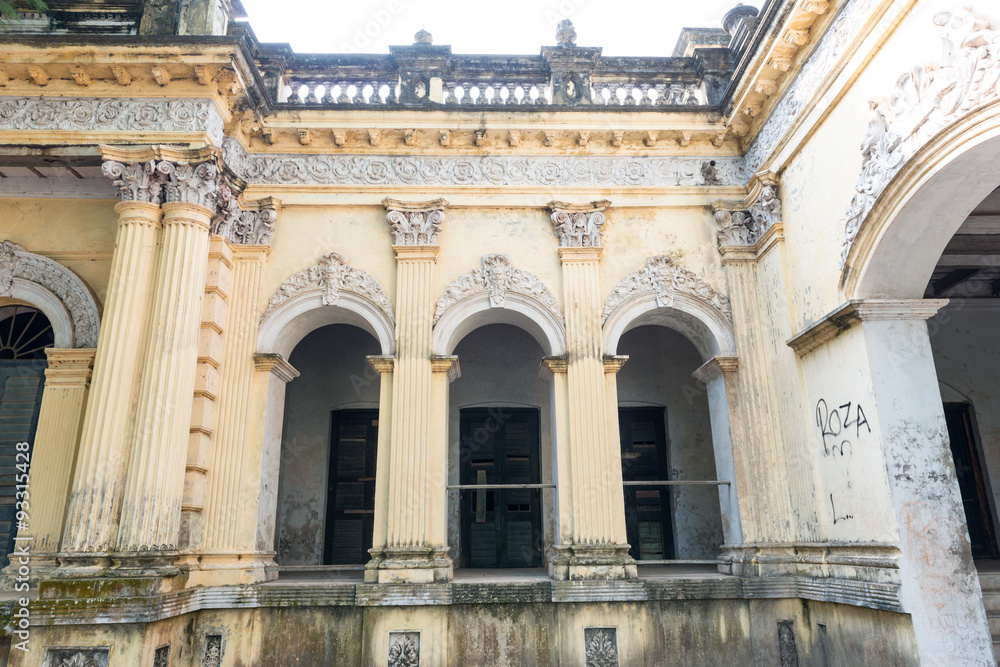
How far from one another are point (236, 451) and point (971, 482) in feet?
32.9

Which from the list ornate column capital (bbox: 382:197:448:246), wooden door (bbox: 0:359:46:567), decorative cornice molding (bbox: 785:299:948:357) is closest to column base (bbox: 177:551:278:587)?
wooden door (bbox: 0:359:46:567)

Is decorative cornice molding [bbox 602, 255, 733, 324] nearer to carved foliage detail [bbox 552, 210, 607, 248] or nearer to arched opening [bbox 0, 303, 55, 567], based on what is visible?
carved foliage detail [bbox 552, 210, 607, 248]

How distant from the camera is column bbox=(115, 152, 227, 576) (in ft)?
20.4

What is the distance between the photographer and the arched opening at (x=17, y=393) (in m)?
7.57

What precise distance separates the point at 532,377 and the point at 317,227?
3.80 m

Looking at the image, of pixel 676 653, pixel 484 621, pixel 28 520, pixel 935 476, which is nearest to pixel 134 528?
pixel 28 520

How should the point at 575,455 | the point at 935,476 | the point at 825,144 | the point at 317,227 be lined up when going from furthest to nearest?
1. the point at 317,227
2. the point at 575,455
3. the point at 825,144
4. the point at 935,476

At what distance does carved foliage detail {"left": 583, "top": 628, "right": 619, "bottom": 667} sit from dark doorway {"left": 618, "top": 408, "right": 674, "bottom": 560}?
2378 mm

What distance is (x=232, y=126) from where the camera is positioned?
8055 millimetres

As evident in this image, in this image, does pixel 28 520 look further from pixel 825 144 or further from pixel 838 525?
pixel 825 144

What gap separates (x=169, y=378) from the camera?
21.8 feet

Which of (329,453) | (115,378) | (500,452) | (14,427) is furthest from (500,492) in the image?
(14,427)

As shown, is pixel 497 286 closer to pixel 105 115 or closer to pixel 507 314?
pixel 507 314

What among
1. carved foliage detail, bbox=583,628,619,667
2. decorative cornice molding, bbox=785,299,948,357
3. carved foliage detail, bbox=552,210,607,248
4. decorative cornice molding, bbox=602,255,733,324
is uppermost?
carved foliage detail, bbox=552,210,607,248
